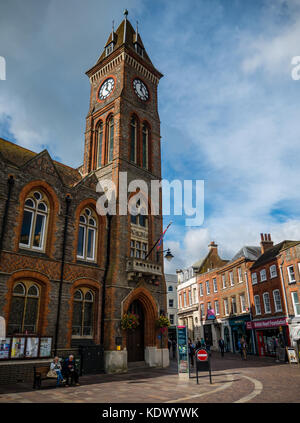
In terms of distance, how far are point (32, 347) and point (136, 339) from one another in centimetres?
838

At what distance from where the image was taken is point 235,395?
10.7 m

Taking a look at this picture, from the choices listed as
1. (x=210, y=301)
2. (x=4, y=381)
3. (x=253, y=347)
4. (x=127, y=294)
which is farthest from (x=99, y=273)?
(x=210, y=301)

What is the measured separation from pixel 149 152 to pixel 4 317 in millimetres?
17743

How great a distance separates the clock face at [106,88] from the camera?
2775 cm

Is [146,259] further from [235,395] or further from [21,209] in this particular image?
[235,395]

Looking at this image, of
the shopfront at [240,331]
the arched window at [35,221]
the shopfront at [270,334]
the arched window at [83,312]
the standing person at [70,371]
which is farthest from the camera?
the shopfront at [240,331]

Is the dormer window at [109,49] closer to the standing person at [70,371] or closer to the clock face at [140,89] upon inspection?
the clock face at [140,89]

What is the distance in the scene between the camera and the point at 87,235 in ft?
67.8

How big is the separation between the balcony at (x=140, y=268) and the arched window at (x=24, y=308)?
6.21 m

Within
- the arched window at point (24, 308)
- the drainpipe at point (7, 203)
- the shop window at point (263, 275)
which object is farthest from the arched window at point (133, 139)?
the shop window at point (263, 275)

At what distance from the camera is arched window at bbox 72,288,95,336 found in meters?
18.6

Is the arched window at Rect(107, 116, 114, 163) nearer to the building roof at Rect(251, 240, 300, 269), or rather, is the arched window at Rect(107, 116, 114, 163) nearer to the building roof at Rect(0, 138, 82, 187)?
the building roof at Rect(0, 138, 82, 187)

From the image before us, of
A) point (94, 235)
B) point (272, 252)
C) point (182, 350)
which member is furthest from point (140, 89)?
point (182, 350)

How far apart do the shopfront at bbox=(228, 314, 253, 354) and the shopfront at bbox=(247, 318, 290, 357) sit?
172 cm
